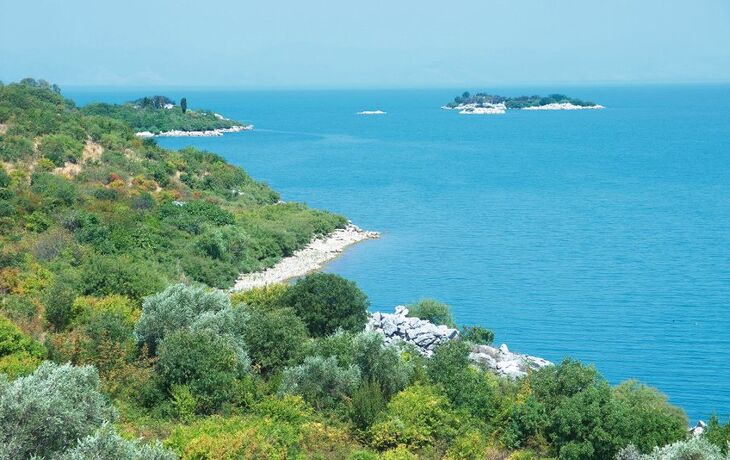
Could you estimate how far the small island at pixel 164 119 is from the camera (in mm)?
128125

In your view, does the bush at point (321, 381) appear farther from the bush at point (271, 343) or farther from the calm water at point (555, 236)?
the calm water at point (555, 236)

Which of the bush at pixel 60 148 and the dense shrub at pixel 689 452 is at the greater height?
the bush at pixel 60 148

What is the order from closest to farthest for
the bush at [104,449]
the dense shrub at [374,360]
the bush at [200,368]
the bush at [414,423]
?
1. the bush at [104,449]
2. the bush at [414,423]
3. the bush at [200,368]
4. the dense shrub at [374,360]

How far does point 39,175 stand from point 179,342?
105ft

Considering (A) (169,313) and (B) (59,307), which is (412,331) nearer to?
(A) (169,313)

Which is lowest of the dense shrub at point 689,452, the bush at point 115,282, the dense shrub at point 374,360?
the bush at point 115,282

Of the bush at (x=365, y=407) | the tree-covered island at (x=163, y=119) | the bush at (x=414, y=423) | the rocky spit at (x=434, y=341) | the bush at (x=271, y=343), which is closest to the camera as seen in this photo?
the bush at (x=414, y=423)

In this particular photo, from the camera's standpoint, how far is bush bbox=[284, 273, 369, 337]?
89.4 feet

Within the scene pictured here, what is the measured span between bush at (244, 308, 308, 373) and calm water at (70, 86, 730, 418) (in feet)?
47.6

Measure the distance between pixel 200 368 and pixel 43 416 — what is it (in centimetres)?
722

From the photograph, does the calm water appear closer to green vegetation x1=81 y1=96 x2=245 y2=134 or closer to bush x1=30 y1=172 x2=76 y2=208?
green vegetation x1=81 y1=96 x2=245 y2=134

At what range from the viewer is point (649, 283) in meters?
44.2

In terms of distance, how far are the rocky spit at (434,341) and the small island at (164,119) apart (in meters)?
97.8

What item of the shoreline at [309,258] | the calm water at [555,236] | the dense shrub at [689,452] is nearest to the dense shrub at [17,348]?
the dense shrub at [689,452]
